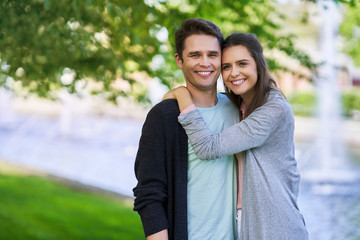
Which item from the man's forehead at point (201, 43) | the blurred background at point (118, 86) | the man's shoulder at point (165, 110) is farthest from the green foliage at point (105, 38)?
the man's shoulder at point (165, 110)

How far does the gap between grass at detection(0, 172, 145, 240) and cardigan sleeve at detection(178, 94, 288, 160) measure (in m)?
4.50

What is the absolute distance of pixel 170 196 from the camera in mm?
2119

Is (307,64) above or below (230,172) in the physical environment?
above

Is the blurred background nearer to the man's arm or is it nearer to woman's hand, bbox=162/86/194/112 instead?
woman's hand, bbox=162/86/194/112

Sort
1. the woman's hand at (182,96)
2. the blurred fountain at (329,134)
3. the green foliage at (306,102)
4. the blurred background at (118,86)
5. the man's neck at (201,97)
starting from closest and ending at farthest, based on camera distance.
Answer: the woman's hand at (182,96) → the man's neck at (201,97) → the blurred background at (118,86) → the blurred fountain at (329,134) → the green foliage at (306,102)

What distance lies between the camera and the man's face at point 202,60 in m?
Answer: 2.26

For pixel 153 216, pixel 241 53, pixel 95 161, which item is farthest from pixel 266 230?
pixel 95 161

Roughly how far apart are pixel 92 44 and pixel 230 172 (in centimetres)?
181

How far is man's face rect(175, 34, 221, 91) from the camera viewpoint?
2.26 m

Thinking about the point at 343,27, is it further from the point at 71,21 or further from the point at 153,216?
the point at 153,216

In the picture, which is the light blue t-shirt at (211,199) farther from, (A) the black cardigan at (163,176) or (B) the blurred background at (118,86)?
(B) the blurred background at (118,86)

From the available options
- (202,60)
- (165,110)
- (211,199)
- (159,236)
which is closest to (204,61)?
(202,60)

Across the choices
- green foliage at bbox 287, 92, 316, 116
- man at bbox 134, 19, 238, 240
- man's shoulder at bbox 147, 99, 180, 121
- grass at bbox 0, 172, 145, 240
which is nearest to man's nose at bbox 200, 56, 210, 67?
man at bbox 134, 19, 238, 240

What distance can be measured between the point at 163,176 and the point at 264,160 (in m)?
0.49
